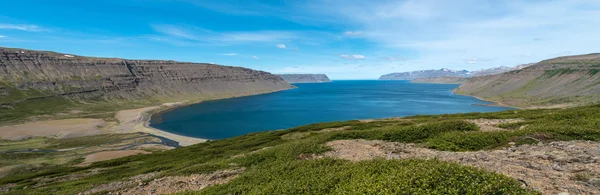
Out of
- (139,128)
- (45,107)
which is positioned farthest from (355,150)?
(45,107)

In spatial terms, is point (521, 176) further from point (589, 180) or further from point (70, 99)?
point (70, 99)

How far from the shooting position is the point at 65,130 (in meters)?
108

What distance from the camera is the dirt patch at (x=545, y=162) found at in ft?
35.2

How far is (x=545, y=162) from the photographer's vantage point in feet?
48.0

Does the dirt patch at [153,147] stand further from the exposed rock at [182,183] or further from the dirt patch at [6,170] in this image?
the exposed rock at [182,183]

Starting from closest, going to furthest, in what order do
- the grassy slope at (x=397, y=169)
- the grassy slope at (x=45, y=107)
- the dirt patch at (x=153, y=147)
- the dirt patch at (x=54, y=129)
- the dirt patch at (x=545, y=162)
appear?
1. the grassy slope at (x=397, y=169)
2. the dirt patch at (x=545, y=162)
3. the dirt patch at (x=153, y=147)
4. the dirt patch at (x=54, y=129)
5. the grassy slope at (x=45, y=107)

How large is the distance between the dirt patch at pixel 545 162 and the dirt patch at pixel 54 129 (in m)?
119

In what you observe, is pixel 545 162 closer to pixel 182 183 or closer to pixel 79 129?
pixel 182 183

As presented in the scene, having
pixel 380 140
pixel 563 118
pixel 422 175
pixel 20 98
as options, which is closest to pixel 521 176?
pixel 422 175

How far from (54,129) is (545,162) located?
14487 centimetres

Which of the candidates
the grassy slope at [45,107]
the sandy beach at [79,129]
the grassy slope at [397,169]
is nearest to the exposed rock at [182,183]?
the grassy slope at [397,169]

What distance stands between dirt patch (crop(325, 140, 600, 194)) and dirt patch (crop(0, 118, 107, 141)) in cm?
11861

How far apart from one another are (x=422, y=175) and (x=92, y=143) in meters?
103

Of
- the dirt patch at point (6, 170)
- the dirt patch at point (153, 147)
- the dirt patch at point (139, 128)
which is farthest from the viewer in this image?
the dirt patch at point (139, 128)
